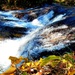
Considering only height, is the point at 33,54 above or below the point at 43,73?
below

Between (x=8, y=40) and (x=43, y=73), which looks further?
(x=8, y=40)

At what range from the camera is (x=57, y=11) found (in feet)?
43.3

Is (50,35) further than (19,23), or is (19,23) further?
(19,23)

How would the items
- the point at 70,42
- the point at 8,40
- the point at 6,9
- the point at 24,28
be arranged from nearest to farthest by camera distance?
1. the point at 70,42
2. the point at 8,40
3. the point at 24,28
4. the point at 6,9

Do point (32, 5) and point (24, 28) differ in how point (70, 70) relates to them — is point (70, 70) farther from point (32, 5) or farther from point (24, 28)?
point (32, 5)

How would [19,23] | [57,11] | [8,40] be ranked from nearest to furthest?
[8,40], [19,23], [57,11]

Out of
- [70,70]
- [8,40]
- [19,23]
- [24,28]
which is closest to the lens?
[70,70]

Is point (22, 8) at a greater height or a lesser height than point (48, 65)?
lesser

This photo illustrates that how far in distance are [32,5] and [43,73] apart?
13.8 metres

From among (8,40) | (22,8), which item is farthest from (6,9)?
(8,40)

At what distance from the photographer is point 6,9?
15.8 m

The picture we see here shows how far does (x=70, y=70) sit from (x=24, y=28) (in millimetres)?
8500

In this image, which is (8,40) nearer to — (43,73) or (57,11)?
(57,11)

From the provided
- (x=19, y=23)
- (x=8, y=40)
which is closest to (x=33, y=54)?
(x=8, y=40)
